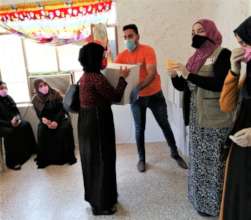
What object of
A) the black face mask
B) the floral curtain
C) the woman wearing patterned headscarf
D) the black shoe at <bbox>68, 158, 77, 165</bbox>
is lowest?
the black shoe at <bbox>68, 158, 77, 165</bbox>

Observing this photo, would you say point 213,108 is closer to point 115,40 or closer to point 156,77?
point 156,77

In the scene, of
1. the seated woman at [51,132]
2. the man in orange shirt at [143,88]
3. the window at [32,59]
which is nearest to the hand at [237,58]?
the man in orange shirt at [143,88]

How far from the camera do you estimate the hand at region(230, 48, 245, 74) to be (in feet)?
4.49

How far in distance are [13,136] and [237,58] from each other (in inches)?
104

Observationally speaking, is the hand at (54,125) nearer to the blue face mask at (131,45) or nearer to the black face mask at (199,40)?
the blue face mask at (131,45)

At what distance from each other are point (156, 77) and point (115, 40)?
0.91 metres

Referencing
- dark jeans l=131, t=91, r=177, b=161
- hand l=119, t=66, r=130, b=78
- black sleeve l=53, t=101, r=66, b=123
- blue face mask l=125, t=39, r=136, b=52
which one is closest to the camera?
hand l=119, t=66, r=130, b=78

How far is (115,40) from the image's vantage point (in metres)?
3.35

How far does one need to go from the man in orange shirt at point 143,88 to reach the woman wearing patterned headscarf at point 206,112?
600 mm

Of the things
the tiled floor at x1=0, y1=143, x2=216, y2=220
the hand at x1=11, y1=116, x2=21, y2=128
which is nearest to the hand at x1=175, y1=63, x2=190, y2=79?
the tiled floor at x1=0, y1=143, x2=216, y2=220

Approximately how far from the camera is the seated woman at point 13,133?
312cm

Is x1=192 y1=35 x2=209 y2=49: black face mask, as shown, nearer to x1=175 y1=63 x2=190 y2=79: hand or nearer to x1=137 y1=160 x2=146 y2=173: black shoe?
x1=175 y1=63 x2=190 y2=79: hand

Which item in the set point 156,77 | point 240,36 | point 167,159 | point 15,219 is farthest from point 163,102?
point 15,219

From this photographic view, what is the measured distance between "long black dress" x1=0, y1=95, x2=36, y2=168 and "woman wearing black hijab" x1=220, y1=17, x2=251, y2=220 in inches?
96.7
